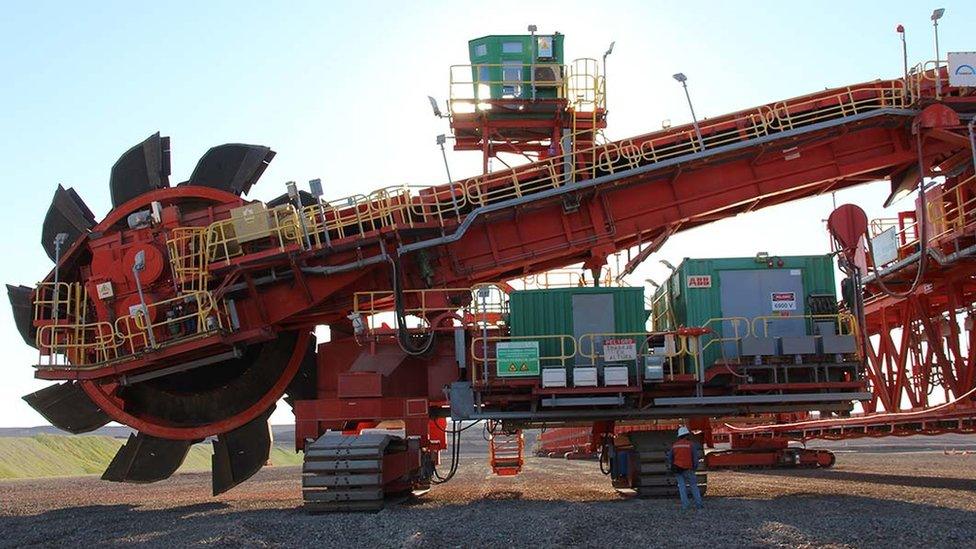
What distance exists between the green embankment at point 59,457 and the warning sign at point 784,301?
1497 inches

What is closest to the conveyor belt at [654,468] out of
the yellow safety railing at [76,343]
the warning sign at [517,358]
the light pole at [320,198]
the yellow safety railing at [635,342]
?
the yellow safety railing at [635,342]

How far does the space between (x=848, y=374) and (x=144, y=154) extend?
48.7 ft

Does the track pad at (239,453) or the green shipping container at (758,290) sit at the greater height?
the green shipping container at (758,290)

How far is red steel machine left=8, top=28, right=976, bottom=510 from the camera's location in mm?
16312

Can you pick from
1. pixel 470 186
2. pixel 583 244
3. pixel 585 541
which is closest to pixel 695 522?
pixel 585 541

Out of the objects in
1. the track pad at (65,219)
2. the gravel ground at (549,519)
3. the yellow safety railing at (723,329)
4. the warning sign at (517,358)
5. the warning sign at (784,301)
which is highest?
the track pad at (65,219)

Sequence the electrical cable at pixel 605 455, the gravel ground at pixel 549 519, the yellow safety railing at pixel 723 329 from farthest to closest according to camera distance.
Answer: the electrical cable at pixel 605 455
the yellow safety railing at pixel 723 329
the gravel ground at pixel 549 519

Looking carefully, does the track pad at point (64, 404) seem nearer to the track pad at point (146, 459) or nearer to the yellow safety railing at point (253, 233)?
the track pad at point (146, 459)

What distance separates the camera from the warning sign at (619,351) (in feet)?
53.1

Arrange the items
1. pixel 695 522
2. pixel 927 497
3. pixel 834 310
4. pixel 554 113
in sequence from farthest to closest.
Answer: pixel 554 113 < pixel 834 310 < pixel 927 497 < pixel 695 522

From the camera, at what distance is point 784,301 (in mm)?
16906

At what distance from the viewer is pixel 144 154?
61.5 feet

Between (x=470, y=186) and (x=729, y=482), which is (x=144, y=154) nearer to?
(x=470, y=186)

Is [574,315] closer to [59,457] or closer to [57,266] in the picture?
[57,266]
